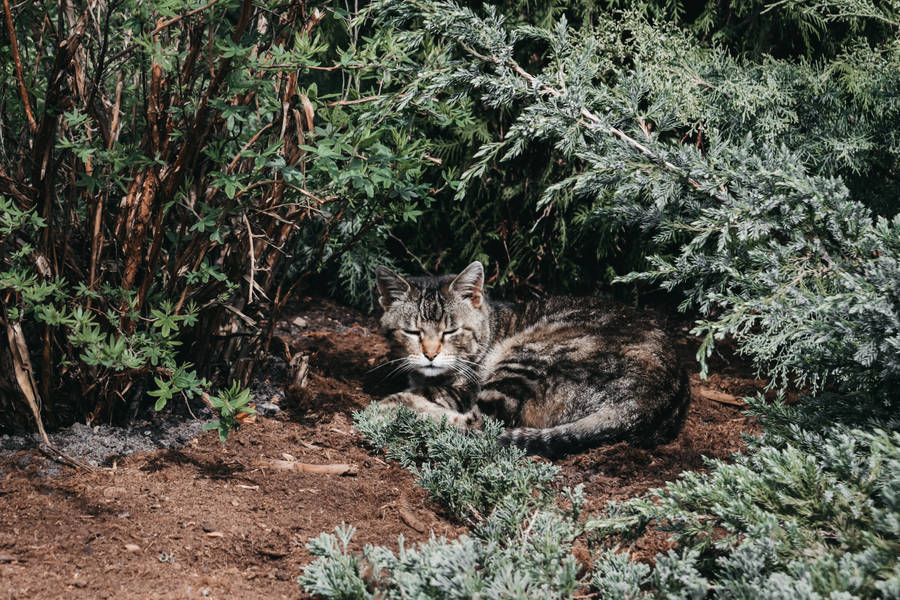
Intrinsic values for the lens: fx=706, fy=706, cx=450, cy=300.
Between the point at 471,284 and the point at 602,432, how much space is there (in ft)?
4.72

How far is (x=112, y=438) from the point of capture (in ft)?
10.5

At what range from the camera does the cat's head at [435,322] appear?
15.0 ft

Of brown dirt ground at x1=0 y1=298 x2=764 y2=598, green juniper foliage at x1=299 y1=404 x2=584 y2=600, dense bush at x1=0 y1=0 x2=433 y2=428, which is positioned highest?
dense bush at x1=0 y1=0 x2=433 y2=428

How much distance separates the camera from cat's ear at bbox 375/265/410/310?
4617mm

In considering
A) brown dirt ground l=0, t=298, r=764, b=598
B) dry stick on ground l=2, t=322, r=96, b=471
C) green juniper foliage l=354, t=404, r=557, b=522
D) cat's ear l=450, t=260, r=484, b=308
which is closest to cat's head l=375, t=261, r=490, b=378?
cat's ear l=450, t=260, r=484, b=308

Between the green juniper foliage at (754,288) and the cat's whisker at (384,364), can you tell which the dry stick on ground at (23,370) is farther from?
the cat's whisker at (384,364)

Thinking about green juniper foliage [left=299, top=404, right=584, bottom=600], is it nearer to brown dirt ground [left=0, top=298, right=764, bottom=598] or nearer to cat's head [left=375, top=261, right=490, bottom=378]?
brown dirt ground [left=0, top=298, right=764, bottom=598]

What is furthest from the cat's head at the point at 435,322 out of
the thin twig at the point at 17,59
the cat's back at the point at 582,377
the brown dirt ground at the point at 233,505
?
the thin twig at the point at 17,59

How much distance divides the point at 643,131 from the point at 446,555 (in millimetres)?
1876

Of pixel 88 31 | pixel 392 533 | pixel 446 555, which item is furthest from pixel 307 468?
pixel 88 31

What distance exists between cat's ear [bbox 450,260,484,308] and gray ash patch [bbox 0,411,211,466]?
72.9 inches

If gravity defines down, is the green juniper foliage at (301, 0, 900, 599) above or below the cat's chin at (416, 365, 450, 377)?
above

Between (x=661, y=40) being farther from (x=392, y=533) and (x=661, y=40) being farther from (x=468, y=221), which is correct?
(x=392, y=533)

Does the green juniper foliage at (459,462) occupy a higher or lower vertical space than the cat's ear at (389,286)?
lower
